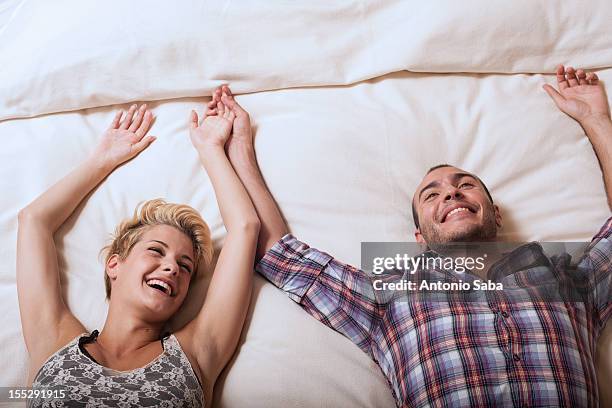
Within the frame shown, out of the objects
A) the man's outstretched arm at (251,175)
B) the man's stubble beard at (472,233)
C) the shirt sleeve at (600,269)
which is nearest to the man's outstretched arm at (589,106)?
the shirt sleeve at (600,269)

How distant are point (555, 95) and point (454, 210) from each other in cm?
43

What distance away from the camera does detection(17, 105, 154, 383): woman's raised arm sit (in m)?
1.16

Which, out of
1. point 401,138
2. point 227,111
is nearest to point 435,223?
point 401,138

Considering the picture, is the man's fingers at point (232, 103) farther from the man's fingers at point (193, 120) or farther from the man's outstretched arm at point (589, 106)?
the man's outstretched arm at point (589, 106)

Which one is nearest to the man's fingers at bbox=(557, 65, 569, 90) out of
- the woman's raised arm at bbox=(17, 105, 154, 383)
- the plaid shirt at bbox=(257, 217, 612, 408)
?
the plaid shirt at bbox=(257, 217, 612, 408)

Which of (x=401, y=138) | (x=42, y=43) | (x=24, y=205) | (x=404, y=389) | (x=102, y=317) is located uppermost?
(x=42, y=43)

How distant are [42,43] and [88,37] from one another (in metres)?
0.11

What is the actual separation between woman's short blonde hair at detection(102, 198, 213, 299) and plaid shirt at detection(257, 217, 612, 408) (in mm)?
114

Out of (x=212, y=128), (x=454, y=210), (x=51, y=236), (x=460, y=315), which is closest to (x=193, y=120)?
(x=212, y=128)

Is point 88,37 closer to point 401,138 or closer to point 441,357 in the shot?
point 401,138

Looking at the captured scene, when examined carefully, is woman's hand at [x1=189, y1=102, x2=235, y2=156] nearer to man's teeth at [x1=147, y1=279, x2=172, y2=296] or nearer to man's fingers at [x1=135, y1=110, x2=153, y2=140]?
man's fingers at [x1=135, y1=110, x2=153, y2=140]

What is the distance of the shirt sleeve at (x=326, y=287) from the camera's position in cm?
120

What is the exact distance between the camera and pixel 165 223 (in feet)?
4.10

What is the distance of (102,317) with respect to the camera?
1203 mm
